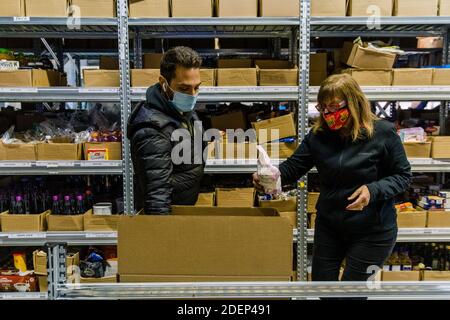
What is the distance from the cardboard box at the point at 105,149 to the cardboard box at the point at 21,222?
22.1 inches

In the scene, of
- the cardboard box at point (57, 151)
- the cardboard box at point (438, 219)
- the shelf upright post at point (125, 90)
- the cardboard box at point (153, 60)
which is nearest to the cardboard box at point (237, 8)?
the cardboard box at point (153, 60)

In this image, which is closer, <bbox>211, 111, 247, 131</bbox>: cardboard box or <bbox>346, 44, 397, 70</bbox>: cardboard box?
<bbox>346, 44, 397, 70</bbox>: cardboard box

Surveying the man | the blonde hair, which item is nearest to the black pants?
the blonde hair

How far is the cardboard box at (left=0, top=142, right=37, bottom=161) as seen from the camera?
3.05 meters

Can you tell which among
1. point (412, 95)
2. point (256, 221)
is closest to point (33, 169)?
point (256, 221)

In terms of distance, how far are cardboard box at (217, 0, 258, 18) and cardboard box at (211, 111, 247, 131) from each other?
0.69 m

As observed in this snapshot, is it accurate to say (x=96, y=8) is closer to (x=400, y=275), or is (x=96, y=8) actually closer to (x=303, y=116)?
(x=303, y=116)

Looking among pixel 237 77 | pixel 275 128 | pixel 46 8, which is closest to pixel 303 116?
pixel 275 128

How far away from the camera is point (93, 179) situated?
12.6 ft

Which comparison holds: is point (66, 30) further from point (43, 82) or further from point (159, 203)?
point (159, 203)

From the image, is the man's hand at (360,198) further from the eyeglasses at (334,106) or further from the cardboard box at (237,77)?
the cardboard box at (237,77)

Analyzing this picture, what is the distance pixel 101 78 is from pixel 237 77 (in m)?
0.97

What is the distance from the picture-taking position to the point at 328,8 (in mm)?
2980

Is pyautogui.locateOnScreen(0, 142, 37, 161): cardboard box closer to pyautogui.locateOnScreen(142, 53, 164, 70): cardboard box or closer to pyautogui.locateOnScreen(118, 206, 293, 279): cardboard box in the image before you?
pyautogui.locateOnScreen(142, 53, 164, 70): cardboard box
